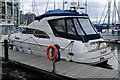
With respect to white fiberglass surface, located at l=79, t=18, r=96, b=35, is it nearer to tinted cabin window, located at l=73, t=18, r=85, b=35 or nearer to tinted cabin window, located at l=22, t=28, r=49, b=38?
tinted cabin window, located at l=73, t=18, r=85, b=35

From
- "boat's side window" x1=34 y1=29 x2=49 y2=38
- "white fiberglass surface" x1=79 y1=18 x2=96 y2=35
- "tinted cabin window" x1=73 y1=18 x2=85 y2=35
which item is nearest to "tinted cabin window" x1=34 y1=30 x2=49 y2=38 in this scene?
"boat's side window" x1=34 y1=29 x2=49 y2=38

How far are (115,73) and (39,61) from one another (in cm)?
331

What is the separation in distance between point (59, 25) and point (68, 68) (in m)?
2.49

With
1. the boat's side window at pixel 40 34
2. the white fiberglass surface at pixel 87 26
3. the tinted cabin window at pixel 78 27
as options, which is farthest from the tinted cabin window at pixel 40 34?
the white fiberglass surface at pixel 87 26

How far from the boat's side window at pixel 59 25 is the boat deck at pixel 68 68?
1525 mm

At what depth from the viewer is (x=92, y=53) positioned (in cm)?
820

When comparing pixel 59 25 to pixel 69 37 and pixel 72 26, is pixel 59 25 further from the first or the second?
pixel 69 37

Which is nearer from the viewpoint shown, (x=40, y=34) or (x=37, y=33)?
(x=40, y=34)

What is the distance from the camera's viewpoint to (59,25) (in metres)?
9.17

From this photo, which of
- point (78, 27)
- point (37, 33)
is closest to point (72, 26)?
point (78, 27)

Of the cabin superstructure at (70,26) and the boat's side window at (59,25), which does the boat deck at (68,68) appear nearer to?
the cabin superstructure at (70,26)

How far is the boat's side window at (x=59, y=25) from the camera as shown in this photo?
9055 mm

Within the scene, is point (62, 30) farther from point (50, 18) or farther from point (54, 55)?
point (54, 55)

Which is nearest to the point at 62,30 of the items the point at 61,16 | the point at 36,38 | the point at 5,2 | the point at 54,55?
the point at 61,16
